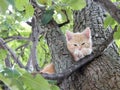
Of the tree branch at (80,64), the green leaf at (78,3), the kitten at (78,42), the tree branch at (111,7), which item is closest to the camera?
the tree branch at (111,7)

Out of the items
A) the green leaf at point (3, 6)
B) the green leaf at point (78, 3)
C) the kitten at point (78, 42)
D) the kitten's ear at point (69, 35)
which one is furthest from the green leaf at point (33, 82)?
the kitten's ear at point (69, 35)

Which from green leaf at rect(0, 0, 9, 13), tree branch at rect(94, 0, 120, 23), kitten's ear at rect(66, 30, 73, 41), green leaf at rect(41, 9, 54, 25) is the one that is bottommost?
kitten's ear at rect(66, 30, 73, 41)

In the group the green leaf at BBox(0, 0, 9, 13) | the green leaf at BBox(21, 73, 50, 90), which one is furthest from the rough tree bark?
the green leaf at BBox(0, 0, 9, 13)

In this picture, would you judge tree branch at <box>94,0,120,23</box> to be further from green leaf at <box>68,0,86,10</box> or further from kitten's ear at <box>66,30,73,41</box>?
kitten's ear at <box>66,30,73,41</box>

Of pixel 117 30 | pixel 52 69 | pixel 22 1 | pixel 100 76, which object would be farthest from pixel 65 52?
pixel 22 1

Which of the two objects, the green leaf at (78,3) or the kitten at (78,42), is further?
the kitten at (78,42)

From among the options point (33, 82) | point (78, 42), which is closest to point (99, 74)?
point (33, 82)

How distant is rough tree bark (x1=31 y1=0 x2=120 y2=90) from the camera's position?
6.51 feet

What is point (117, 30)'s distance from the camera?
174 centimetres

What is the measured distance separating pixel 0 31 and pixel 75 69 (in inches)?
53.6

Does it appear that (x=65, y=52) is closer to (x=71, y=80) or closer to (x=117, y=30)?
(x=71, y=80)

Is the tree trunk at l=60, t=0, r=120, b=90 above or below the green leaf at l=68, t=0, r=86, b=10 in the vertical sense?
below

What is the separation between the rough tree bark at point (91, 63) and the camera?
1.98 m

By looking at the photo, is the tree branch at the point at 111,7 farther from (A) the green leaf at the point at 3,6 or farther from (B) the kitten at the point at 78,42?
(B) the kitten at the point at 78,42
